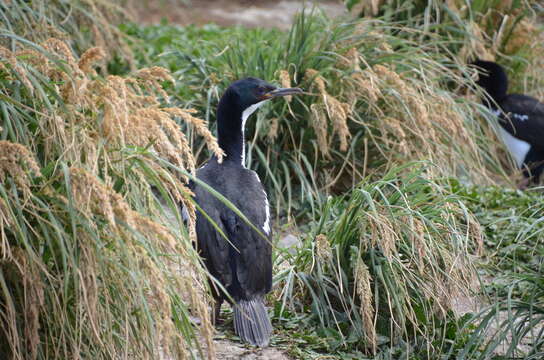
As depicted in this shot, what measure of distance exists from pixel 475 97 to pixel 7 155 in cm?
434

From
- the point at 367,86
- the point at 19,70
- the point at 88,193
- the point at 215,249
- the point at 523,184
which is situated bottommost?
the point at 523,184

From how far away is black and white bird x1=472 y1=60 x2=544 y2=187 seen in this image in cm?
595

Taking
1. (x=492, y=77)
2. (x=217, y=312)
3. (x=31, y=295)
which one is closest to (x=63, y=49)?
(x=31, y=295)

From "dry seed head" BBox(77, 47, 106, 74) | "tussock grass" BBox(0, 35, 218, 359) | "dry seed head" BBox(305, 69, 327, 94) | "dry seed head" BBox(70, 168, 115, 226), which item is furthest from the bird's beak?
"dry seed head" BBox(70, 168, 115, 226)

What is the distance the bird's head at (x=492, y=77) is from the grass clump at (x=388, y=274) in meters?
2.71

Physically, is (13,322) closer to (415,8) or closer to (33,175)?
(33,175)

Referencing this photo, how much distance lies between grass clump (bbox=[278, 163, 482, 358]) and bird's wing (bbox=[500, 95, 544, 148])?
8.68 ft

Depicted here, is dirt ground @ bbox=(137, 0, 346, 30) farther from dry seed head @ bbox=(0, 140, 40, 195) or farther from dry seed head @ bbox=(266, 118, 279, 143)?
dry seed head @ bbox=(0, 140, 40, 195)

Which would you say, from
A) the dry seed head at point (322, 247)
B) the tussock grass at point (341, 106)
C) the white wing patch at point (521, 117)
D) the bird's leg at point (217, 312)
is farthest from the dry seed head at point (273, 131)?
the white wing patch at point (521, 117)

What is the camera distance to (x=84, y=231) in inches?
94.0

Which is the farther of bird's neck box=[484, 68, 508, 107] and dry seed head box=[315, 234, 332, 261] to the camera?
bird's neck box=[484, 68, 508, 107]

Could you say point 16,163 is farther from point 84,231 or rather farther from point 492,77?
point 492,77

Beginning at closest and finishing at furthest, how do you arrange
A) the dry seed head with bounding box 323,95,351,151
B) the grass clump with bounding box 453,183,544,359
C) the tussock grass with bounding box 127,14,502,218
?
the grass clump with bounding box 453,183,544,359
the dry seed head with bounding box 323,95,351,151
the tussock grass with bounding box 127,14,502,218

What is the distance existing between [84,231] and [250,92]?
5.78 ft
